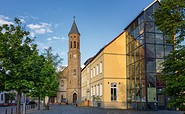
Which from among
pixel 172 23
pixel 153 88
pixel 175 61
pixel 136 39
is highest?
pixel 136 39

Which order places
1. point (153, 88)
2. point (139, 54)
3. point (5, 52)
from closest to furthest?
point (5, 52)
point (153, 88)
point (139, 54)

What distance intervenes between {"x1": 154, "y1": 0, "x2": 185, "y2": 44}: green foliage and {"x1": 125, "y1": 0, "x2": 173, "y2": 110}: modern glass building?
45.5 feet

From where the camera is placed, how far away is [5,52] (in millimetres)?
14469

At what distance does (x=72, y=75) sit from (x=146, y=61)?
43708mm

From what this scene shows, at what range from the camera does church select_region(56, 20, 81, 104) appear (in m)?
67.6

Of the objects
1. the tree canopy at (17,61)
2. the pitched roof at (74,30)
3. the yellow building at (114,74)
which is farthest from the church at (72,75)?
the tree canopy at (17,61)

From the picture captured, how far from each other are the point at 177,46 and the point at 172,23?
3.59ft

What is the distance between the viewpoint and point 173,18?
10883mm

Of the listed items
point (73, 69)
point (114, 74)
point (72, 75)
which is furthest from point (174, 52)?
point (73, 69)

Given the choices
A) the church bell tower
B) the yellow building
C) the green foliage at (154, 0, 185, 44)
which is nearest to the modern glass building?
the yellow building

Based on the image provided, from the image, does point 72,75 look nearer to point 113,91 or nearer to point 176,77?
point 113,91

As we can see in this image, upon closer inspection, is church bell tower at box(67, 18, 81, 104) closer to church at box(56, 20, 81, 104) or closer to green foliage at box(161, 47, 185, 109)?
church at box(56, 20, 81, 104)

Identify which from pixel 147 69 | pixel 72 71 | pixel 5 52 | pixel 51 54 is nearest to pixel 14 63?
pixel 5 52

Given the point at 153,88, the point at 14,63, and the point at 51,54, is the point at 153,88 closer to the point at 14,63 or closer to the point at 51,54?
the point at 14,63
